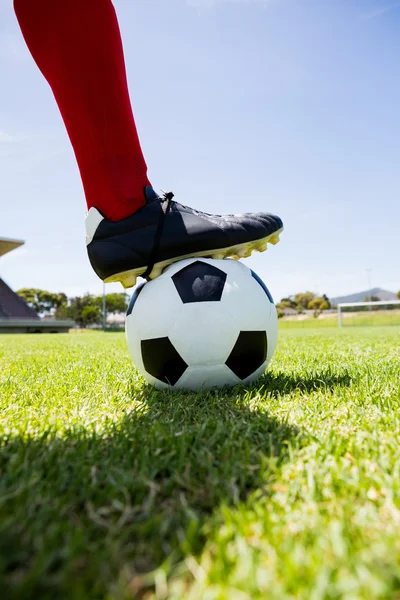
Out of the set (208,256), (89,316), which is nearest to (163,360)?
(208,256)

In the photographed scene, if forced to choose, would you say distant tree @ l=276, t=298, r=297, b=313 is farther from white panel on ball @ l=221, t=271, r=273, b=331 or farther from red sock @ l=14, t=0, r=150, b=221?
red sock @ l=14, t=0, r=150, b=221

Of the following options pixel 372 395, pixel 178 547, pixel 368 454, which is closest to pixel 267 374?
pixel 372 395

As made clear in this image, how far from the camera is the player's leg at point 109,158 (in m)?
2.08

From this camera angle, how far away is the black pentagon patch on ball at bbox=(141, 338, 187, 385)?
2051 millimetres

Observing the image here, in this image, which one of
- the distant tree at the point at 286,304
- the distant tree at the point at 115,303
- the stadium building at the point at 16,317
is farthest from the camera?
the distant tree at the point at 286,304

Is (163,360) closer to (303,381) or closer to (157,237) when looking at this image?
(157,237)

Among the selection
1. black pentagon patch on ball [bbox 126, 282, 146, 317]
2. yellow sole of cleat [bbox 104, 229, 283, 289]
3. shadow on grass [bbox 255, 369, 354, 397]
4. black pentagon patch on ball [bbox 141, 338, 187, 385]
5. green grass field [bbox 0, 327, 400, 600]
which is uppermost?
yellow sole of cleat [bbox 104, 229, 283, 289]

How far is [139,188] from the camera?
2.24 meters

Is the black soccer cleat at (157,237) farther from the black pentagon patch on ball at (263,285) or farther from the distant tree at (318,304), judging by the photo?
the distant tree at (318,304)

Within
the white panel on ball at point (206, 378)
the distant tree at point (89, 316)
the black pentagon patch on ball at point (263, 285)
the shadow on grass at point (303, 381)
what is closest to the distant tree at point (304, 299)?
the distant tree at point (89, 316)

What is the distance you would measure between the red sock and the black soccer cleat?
87 millimetres

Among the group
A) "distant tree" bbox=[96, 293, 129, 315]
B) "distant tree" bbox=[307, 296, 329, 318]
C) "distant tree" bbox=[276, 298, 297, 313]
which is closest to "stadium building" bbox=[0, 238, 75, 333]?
"distant tree" bbox=[96, 293, 129, 315]

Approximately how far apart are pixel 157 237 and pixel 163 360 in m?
0.61

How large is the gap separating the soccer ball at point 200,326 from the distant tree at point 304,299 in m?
73.4
